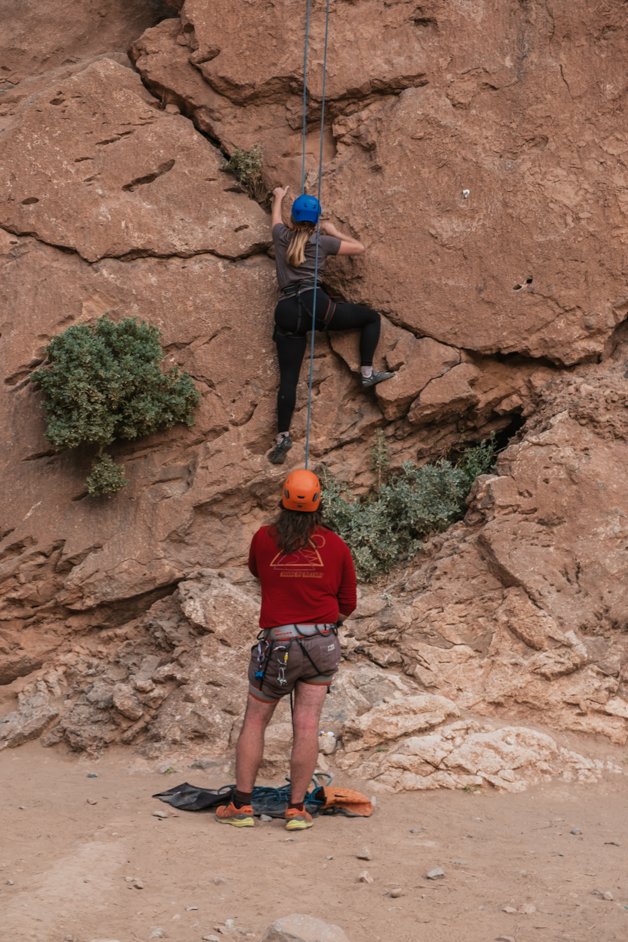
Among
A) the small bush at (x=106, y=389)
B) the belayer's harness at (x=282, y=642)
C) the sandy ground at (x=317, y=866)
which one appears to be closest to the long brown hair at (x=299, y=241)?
the small bush at (x=106, y=389)

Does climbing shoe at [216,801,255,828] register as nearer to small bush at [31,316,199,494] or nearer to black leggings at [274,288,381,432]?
small bush at [31,316,199,494]

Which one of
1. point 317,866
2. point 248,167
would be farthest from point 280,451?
point 317,866

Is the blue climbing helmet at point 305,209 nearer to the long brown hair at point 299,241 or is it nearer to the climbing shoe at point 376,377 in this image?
the long brown hair at point 299,241

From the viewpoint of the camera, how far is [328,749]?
6.65 m

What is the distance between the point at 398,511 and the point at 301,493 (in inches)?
109

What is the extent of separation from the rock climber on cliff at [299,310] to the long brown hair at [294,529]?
245cm

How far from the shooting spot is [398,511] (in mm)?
8414

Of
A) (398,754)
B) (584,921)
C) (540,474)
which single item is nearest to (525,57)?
(540,474)

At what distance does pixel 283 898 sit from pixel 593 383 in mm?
4991

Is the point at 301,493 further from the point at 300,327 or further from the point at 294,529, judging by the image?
the point at 300,327

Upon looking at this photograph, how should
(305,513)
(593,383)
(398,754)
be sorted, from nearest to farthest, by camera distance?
(305,513) → (398,754) → (593,383)

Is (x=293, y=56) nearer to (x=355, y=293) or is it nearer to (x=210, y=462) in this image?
(x=355, y=293)

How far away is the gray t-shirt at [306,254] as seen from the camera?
26.9 ft

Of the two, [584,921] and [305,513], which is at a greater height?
[305,513]
